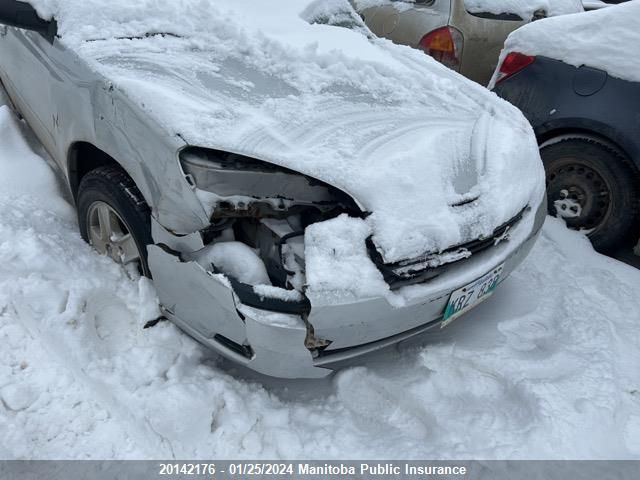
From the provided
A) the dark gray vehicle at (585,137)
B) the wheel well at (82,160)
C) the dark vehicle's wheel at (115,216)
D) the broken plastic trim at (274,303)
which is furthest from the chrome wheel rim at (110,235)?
the dark gray vehicle at (585,137)

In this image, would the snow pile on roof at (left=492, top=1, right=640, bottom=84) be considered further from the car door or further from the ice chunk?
the car door

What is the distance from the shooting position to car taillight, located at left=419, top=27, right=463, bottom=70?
4.67 meters

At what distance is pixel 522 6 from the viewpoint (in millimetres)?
5027

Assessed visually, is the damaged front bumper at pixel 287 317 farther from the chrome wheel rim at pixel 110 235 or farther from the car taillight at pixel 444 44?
the car taillight at pixel 444 44

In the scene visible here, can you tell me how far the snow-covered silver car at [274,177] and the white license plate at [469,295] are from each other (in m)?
0.01

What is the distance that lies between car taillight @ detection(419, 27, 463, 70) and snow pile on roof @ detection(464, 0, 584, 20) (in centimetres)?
30

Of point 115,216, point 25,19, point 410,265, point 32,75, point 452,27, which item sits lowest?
point 115,216

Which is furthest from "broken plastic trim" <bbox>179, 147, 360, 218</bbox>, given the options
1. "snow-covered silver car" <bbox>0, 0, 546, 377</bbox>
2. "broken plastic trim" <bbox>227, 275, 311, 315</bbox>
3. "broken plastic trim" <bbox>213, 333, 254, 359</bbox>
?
"broken plastic trim" <bbox>213, 333, 254, 359</bbox>

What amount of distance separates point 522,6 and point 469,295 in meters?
4.02

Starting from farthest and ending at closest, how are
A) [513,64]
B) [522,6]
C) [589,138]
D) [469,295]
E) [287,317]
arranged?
[522,6] < [513,64] < [589,138] < [469,295] < [287,317]

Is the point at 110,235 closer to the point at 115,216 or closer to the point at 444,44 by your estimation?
the point at 115,216

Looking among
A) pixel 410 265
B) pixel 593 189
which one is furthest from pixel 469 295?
pixel 593 189

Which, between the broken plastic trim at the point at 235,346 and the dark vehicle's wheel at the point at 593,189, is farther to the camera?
the dark vehicle's wheel at the point at 593,189

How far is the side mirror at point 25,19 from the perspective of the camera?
2268 millimetres
